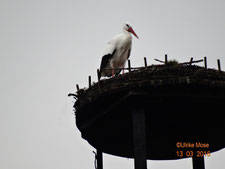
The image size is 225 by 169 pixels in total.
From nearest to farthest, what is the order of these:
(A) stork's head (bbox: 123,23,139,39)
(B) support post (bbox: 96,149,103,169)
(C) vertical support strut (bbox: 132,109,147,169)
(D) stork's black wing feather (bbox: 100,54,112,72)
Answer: (C) vertical support strut (bbox: 132,109,147,169), (B) support post (bbox: 96,149,103,169), (D) stork's black wing feather (bbox: 100,54,112,72), (A) stork's head (bbox: 123,23,139,39)

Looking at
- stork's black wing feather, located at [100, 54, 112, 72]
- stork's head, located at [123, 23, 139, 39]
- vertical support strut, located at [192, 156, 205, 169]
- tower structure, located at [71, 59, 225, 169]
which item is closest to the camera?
tower structure, located at [71, 59, 225, 169]

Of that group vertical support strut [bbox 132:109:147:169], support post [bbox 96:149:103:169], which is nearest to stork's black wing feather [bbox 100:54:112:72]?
support post [bbox 96:149:103:169]

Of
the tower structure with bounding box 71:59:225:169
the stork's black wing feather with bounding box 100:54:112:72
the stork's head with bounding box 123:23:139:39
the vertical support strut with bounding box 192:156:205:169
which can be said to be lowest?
the vertical support strut with bounding box 192:156:205:169

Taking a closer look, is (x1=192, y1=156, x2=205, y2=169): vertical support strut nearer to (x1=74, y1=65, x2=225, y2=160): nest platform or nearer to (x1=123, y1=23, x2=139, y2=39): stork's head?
(x1=74, y1=65, x2=225, y2=160): nest platform

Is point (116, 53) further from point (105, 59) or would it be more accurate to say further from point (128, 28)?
point (128, 28)

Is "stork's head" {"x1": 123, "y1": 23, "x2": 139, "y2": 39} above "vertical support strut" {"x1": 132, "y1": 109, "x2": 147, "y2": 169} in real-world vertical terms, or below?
above

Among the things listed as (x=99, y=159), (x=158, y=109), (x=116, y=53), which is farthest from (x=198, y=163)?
(x=116, y=53)

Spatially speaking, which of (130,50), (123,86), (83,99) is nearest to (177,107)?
(123,86)

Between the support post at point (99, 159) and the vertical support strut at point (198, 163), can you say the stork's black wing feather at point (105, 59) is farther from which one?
the vertical support strut at point (198, 163)

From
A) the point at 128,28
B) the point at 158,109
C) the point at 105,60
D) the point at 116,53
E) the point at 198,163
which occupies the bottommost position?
the point at 198,163

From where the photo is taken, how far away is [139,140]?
9750 millimetres

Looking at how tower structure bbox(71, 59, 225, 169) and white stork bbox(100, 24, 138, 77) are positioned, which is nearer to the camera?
Answer: tower structure bbox(71, 59, 225, 169)

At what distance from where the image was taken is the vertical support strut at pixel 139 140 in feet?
31.3

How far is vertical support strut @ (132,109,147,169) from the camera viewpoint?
9555 mm
